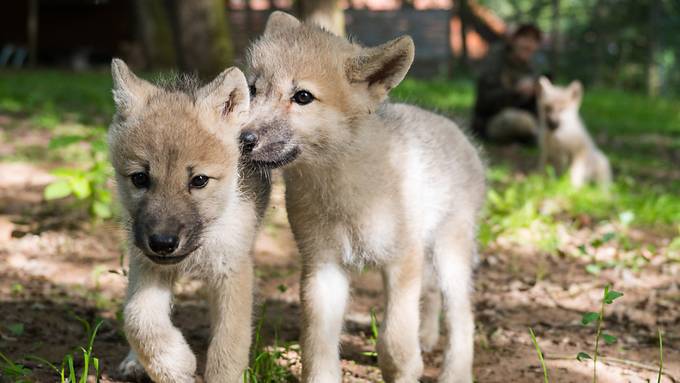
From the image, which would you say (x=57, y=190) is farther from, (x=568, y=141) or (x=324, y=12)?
(x=568, y=141)

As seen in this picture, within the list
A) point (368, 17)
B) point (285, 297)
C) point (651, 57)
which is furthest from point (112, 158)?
point (368, 17)

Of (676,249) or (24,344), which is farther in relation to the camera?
(676,249)

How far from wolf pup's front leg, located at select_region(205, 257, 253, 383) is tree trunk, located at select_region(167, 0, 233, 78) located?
7.33m

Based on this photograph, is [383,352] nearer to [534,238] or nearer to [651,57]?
[534,238]

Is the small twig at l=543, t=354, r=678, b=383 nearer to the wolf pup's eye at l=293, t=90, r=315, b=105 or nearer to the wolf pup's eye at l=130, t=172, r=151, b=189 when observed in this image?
the wolf pup's eye at l=293, t=90, r=315, b=105

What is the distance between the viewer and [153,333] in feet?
10.2

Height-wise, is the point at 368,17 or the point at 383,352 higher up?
the point at 383,352

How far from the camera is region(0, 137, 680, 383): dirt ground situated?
384cm

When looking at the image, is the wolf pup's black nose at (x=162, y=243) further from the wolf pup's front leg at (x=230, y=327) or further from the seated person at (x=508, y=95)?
the seated person at (x=508, y=95)

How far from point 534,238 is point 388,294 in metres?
2.84

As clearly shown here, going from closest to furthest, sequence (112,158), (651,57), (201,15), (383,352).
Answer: (112,158), (383,352), (201,15), (651,57)

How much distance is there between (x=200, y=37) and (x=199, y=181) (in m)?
7.68

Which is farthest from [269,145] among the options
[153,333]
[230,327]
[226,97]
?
[153,333]

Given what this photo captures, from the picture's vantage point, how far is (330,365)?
11.0 feet
